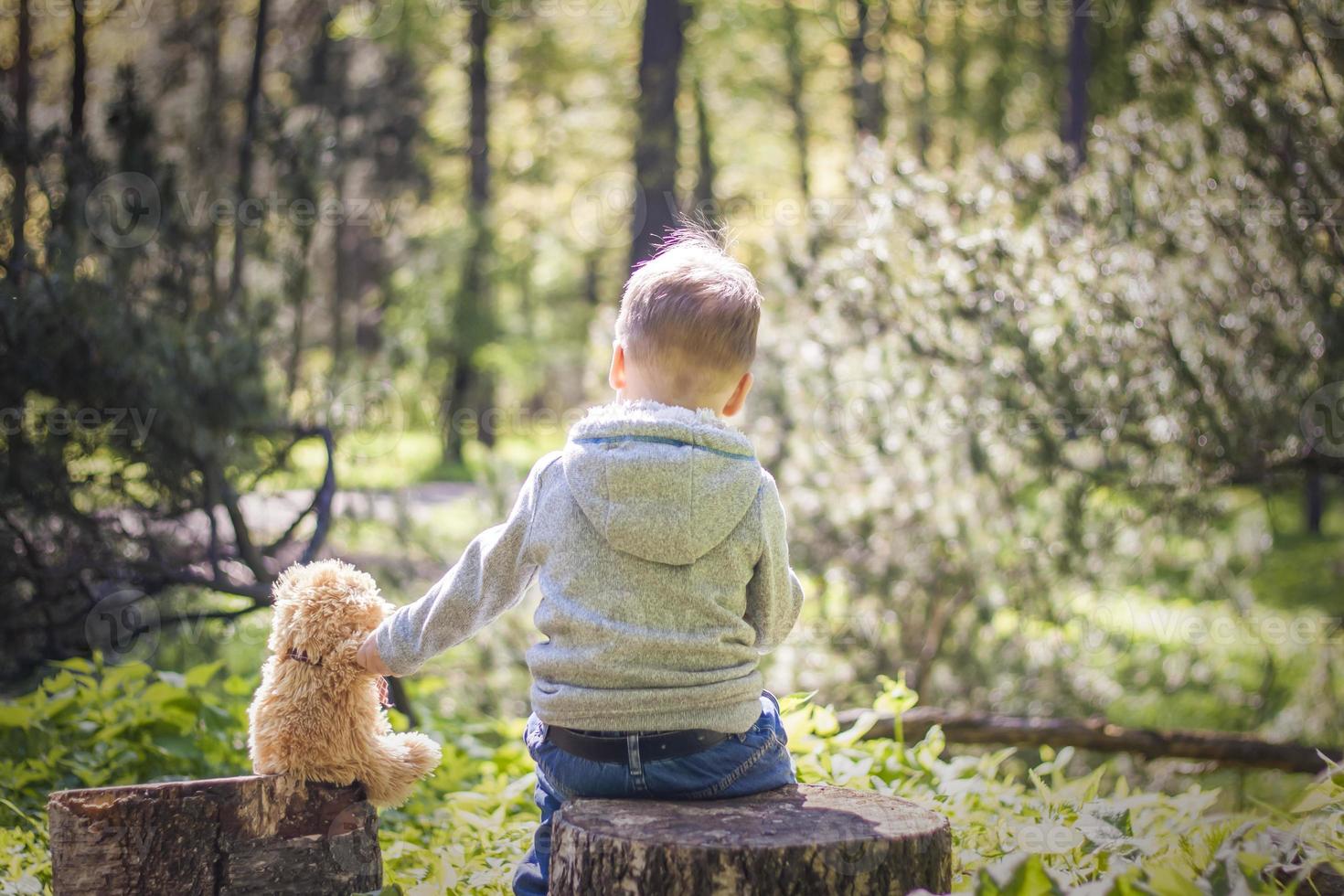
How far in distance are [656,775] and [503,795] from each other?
104 centimetres

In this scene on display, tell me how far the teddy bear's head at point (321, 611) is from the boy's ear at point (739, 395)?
0.85m

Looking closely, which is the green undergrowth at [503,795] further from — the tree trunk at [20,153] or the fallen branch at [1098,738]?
the tree trunk at [20,153]

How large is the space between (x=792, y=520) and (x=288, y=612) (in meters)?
4.24

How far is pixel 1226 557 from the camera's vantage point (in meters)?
8.81

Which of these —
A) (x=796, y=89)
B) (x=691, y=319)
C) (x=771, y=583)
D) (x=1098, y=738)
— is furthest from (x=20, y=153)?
(x=796, y=89)

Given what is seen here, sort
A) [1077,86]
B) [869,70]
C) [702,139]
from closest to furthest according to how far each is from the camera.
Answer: [1077,86] < [702,139] < [869,70]

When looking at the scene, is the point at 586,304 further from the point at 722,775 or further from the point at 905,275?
the point at 722,775

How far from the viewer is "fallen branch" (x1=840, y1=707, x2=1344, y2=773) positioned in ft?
15.2

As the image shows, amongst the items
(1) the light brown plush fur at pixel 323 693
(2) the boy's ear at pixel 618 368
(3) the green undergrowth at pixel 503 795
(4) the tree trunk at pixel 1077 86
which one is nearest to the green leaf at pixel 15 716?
(3) the green undergrowth at pixel 503 795

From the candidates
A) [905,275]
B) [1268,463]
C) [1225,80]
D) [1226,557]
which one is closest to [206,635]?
[905,275]

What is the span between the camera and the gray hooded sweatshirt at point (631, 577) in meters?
2.27

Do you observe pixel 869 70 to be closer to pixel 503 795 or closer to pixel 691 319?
pixel 503 795

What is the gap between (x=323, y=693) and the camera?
7.82 feet

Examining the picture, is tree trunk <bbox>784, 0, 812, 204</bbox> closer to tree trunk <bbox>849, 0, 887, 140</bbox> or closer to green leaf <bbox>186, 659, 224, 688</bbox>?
tree trunk <bbox>849, 0, 887, 140</bbox>
